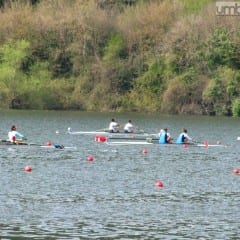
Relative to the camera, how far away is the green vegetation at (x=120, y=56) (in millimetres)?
80938

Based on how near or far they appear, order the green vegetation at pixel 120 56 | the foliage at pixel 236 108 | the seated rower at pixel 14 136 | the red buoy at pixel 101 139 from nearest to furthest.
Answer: the seated rower at pixel 14 136
the red buoy at pixel 101 139
the foliage at pixel 236 108
the green vegetation at pixel 120 56

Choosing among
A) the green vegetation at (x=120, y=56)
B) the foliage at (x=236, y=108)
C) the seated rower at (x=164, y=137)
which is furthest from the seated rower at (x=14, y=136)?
the green vegetation at (x=120, y=56)

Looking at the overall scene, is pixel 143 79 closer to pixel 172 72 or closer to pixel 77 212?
pixel 172 72

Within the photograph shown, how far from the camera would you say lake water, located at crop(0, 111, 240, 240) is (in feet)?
80.1

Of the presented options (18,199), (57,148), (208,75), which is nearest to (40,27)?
(208,75)

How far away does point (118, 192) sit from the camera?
101 feet
